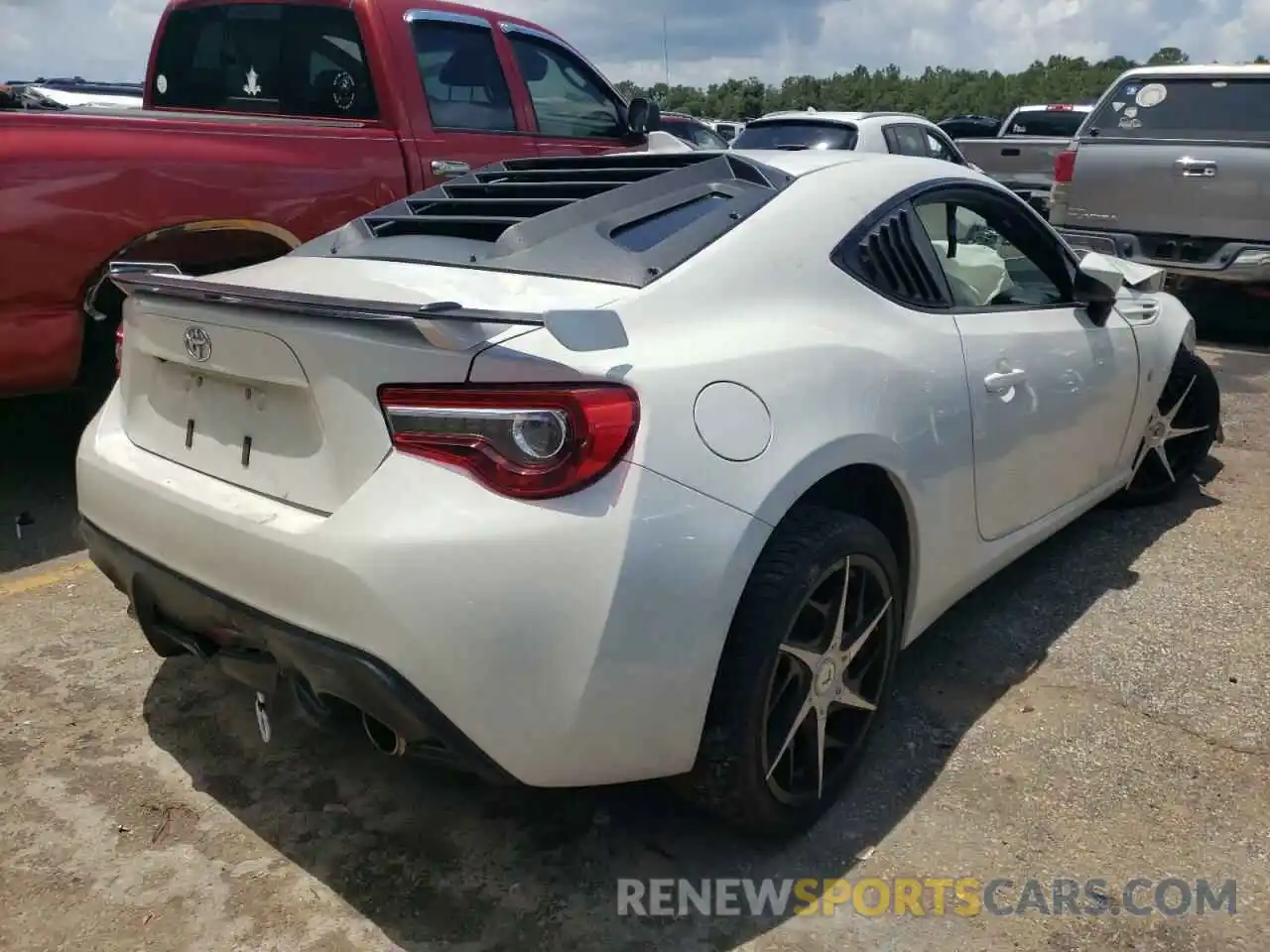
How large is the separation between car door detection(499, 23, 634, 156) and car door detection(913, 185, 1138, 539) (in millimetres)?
2908

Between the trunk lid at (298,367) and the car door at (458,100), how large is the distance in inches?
101

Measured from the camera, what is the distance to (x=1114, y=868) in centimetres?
243

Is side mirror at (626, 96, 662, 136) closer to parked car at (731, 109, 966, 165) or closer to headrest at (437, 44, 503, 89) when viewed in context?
headrest at (437, 44, 503, 89)

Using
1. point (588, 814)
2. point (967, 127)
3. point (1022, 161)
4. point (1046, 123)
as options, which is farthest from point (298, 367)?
point (967, 127)

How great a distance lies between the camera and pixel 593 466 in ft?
6.42

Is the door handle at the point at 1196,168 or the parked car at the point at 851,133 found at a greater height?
the parked car at the point at 851,133

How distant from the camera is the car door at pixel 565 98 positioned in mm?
5684

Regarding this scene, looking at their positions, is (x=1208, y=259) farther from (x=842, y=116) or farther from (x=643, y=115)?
(x=643, y=115)

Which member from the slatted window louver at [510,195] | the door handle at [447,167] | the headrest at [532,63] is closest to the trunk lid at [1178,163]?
the headrest at [532,63]

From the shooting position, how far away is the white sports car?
194 centimetres

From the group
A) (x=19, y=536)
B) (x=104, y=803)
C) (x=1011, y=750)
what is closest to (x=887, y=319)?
(x=1011, y=750)

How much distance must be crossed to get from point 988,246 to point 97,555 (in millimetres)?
2785

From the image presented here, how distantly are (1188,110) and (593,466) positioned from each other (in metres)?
7.90

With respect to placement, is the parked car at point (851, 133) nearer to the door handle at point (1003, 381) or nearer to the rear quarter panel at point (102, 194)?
the rear quarter panel at point (102, 194)
